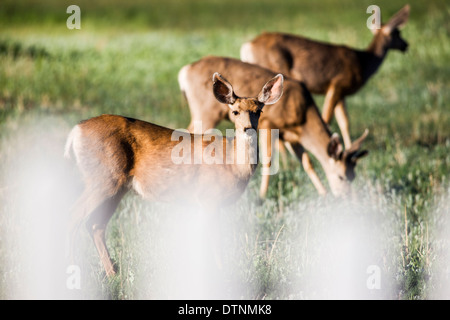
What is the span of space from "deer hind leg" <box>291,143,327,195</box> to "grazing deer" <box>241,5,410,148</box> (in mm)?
1475

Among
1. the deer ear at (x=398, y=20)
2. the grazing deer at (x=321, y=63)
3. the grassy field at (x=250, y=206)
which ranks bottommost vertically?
the grassy field at (x=250, y=206)

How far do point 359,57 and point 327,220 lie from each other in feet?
14.9

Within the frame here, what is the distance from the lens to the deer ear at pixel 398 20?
9.77 metres

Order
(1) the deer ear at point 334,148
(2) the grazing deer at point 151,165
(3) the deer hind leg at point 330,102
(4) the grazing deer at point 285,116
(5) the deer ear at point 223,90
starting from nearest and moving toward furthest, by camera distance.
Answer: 1. (5) the deer ear at point 223,90
2. (2) the grazing deer at point 151,165
3. (1) the deer ear at point 334,148
4. (4) the grazing deer at point 285,116
5. (3) the deer hind leg at point 330,102

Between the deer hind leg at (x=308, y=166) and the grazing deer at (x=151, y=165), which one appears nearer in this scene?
the grazing deer at (x=151, y=165)

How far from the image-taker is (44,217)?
18.6 ft

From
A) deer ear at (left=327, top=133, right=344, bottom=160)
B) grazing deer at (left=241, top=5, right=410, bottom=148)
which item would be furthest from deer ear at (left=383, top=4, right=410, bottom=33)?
deer ear at (left=327, top=133, right=344, bottom=160)

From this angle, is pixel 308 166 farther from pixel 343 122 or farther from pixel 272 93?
pixel 272 93

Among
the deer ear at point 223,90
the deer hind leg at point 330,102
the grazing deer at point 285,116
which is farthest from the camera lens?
the deer hind leg at point 330,102

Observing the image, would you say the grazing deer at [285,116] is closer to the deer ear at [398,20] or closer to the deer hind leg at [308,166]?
the deer hind leg at [308,166]

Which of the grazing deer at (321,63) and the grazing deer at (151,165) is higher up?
the grazing deer at (321,63)

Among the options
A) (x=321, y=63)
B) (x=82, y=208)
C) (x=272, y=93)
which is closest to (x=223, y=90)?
(x=272, y=93)

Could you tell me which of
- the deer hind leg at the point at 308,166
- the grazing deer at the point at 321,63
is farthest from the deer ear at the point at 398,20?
the deer hind leg at the point at 308,166

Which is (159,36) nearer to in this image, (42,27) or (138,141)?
(42,27)
